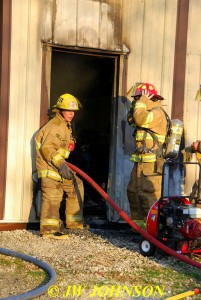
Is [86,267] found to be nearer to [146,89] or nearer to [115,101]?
[146,89]

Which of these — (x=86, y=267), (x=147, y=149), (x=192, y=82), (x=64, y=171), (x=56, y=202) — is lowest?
(x=86, y=267)

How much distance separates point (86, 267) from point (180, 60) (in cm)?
380

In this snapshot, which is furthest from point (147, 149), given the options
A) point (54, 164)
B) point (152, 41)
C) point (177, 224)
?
point (152, 41)

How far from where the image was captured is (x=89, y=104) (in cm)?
1205

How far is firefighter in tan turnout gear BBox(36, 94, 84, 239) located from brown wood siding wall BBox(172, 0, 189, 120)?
1575 millimetres

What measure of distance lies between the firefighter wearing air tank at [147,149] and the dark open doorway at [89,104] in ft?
7.49

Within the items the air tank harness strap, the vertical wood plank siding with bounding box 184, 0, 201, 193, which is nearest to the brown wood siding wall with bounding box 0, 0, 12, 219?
the air tank harness strap

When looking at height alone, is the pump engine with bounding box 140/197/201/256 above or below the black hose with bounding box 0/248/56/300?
above

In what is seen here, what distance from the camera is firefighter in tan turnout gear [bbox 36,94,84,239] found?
25.7 ft

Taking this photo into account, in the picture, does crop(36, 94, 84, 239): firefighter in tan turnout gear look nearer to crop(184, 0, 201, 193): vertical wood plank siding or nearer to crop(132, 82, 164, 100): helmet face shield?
crop(132, 82, 164, 100): helmet face shield

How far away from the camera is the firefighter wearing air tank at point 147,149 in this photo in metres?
7.81

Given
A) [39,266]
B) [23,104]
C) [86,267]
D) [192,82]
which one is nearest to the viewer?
[39,266]

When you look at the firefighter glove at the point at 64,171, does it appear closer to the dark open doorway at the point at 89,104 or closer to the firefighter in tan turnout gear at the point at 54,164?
the firefighter in tan turnout gear at the point at 54,164

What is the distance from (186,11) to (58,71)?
366 cm
